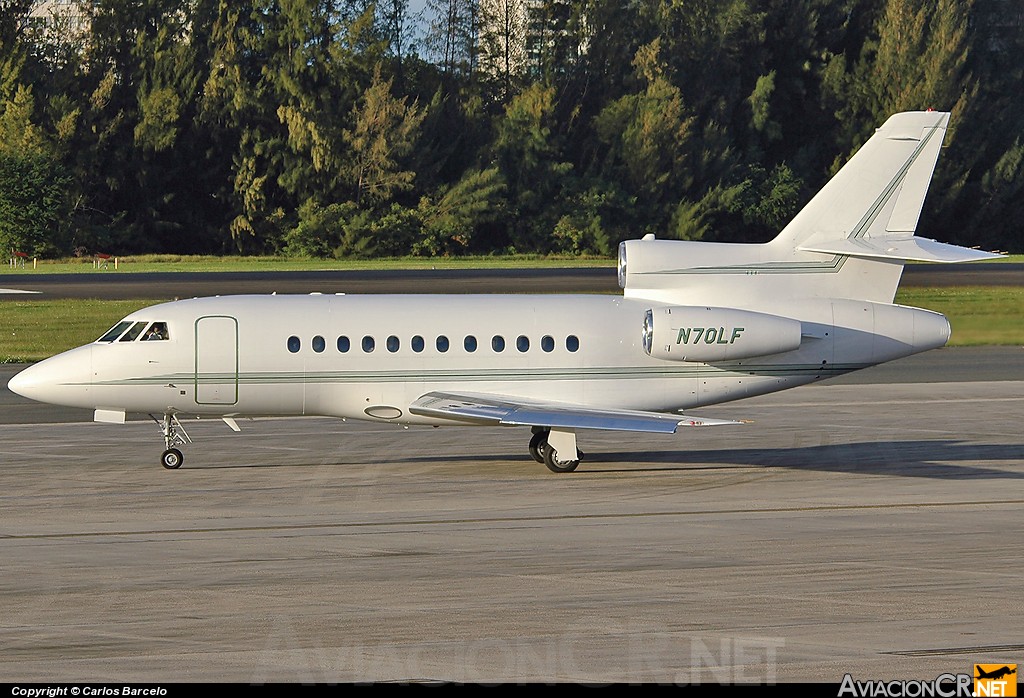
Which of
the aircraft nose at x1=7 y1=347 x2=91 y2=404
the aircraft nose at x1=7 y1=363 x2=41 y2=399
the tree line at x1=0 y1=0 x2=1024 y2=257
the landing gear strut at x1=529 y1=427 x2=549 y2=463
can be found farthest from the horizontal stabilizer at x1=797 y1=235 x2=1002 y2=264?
the tree line at x1=0 y1=0 x2=1024 y2=257

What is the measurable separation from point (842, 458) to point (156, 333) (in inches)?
484

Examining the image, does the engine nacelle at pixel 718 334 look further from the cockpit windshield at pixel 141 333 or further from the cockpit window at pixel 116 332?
the cockpit window at pixel 116 332

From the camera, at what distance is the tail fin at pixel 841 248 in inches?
981

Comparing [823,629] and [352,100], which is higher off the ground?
[352,100]

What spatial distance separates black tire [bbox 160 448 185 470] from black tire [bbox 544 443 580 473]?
6244mm

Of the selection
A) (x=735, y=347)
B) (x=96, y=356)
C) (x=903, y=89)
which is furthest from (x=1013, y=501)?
(x=903, y=89)

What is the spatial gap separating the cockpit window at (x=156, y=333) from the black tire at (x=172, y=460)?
1939 mm

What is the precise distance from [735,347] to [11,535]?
1186 centimetres

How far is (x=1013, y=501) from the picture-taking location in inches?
850

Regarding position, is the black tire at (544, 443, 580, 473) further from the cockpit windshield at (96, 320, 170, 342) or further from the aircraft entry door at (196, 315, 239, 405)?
the cockpit windshield at (96, 320, 170, 342)

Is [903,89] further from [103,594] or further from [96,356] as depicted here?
[103,594]

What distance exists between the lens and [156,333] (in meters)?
24.5

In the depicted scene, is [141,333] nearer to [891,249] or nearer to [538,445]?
[538,445]

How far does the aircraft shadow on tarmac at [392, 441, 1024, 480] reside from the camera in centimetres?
2459
